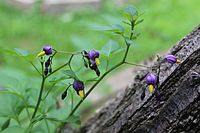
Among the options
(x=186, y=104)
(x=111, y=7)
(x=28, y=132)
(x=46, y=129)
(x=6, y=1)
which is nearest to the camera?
(x=186, y=104)

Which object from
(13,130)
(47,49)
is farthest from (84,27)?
(47,49)

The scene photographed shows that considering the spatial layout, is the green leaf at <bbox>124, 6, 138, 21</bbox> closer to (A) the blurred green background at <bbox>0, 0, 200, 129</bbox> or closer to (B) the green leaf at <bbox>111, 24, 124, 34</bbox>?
(B) the green leaf at <bbox>111, 24, 124, 34</bbox>

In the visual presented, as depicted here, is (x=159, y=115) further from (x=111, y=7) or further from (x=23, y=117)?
(x=111, y=7)

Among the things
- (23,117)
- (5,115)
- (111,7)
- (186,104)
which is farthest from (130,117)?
(111,7)

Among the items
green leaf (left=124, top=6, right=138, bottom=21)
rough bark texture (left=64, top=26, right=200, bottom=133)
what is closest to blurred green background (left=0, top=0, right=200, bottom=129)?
rough bark texture (left=64, top=26, right=200, bottom=133)

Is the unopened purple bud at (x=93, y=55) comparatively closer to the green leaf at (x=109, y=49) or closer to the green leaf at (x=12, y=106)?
the green leaf at (x=109, y=49)

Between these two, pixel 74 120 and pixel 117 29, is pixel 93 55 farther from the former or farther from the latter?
pixel 74 120
